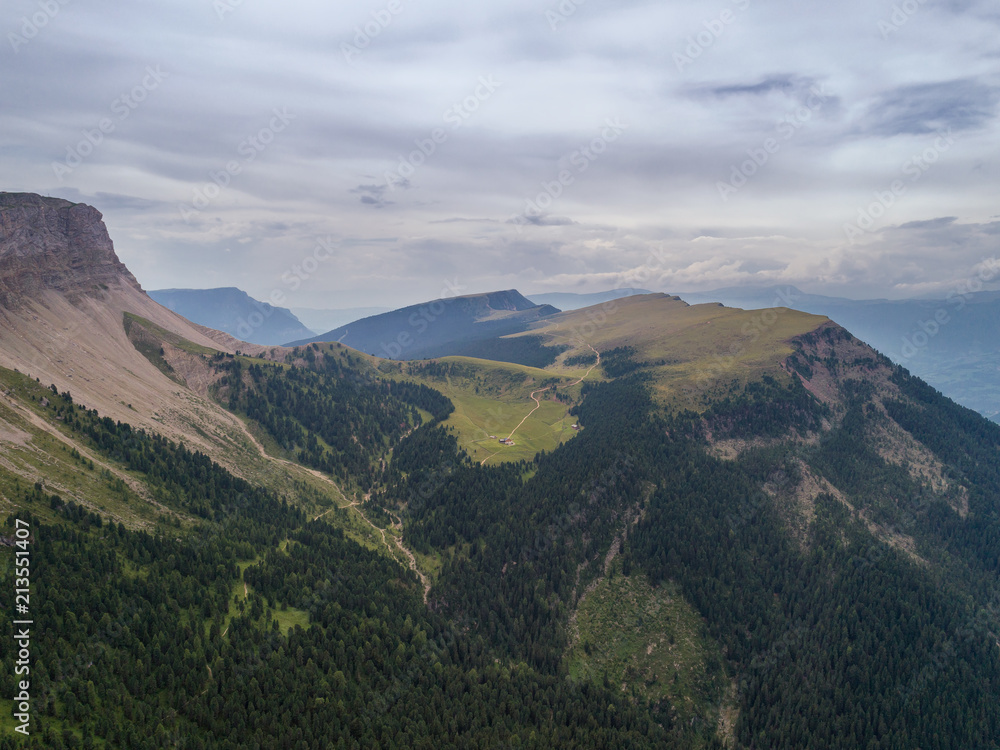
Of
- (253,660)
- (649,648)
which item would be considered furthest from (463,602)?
(253,660)

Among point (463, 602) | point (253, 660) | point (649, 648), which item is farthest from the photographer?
point (463, 602)

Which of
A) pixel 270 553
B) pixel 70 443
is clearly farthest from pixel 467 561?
pixel 70 443

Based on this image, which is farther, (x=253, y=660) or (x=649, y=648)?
(x=649, y=648)

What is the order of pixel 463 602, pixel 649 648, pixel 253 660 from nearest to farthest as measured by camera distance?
pixel 253 660, pixel 649 648, pixel 463 602

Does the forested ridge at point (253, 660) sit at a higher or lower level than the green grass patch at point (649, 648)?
higher

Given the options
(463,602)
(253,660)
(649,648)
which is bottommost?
(649,648)

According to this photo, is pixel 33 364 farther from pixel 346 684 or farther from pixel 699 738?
pixel 699 738

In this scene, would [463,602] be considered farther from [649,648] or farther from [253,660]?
[253,660]

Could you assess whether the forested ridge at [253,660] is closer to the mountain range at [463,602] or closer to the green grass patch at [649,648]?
the mountain range at [463,602]

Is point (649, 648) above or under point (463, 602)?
under

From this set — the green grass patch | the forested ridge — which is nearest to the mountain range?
the forested ridge

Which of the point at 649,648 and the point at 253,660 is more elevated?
the point at 253,660

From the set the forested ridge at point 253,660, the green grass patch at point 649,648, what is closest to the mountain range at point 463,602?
the forested ridge at point 253,660
